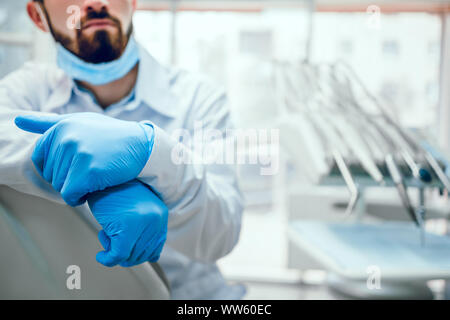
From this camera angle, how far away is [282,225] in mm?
1580

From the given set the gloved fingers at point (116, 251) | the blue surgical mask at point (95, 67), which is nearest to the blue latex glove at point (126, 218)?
the gloved fingers at point (116, 251)

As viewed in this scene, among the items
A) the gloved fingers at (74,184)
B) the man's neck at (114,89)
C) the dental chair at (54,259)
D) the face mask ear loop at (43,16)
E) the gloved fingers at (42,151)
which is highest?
the face mask ear loop at (43,16)

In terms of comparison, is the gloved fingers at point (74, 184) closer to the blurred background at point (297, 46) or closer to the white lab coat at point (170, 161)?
the white lab coat at point (170, 161)

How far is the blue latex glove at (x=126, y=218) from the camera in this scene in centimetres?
32

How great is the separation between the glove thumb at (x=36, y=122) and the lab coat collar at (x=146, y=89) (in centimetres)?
14

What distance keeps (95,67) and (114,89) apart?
0.05m

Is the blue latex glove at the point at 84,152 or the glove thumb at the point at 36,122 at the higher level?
the glove thumb at the point at 36,122

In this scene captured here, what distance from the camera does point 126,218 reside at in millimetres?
317

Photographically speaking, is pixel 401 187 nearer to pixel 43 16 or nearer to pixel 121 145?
pixel 121 145

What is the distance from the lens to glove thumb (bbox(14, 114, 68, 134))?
0.32 metres

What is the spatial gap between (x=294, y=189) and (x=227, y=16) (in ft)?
3.24

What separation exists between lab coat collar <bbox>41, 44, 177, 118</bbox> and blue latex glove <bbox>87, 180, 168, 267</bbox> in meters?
0.19

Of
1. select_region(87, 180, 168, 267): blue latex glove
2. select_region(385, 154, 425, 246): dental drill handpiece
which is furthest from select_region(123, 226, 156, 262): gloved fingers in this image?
select_region(385, 154, 425, 246): dental drill handpiece

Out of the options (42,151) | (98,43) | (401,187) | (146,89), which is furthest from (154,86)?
(401,187)
